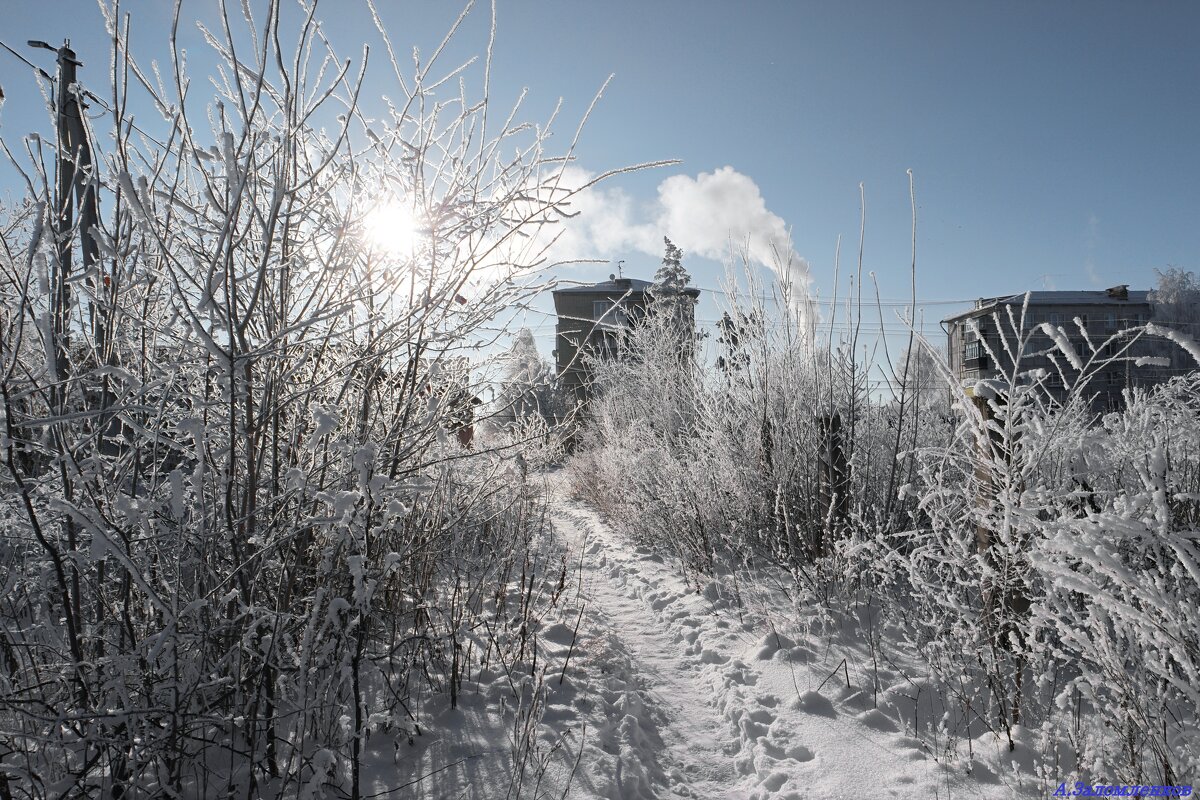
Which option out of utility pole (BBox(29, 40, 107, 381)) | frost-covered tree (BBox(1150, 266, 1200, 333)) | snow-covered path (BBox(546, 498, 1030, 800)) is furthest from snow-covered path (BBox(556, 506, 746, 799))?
frost-covered tree (BBox(1150, 266, 1200, 333))

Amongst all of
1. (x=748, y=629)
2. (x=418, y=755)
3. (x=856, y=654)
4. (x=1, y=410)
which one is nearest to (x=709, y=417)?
(x=748, y=629)

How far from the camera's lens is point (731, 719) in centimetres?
286

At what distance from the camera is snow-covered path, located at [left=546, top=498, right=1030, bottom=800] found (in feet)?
7.36

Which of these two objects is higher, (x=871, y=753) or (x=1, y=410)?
(x=1, y=410)

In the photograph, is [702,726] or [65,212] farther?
[702,726]

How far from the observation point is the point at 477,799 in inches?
80.9

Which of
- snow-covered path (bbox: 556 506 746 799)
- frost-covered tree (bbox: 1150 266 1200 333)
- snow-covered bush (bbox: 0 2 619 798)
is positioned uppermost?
frost-covered tree (bbox: 1150 266 1200 333)

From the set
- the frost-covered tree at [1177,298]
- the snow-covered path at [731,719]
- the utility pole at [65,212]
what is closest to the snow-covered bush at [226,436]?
the utility pole at [65,212]

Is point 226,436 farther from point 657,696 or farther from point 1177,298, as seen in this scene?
point 1177,298

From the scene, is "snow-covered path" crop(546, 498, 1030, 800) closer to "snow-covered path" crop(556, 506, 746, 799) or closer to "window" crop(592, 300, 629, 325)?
"snow-covered path" crop(556, 506, 746, 799)

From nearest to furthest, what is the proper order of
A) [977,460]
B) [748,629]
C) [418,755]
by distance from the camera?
[418,755] < [977,460] < [748,629]

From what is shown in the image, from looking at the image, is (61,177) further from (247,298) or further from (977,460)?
(977,460)

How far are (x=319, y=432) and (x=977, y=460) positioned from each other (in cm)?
269

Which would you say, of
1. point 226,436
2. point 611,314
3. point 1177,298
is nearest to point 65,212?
point 226,436
